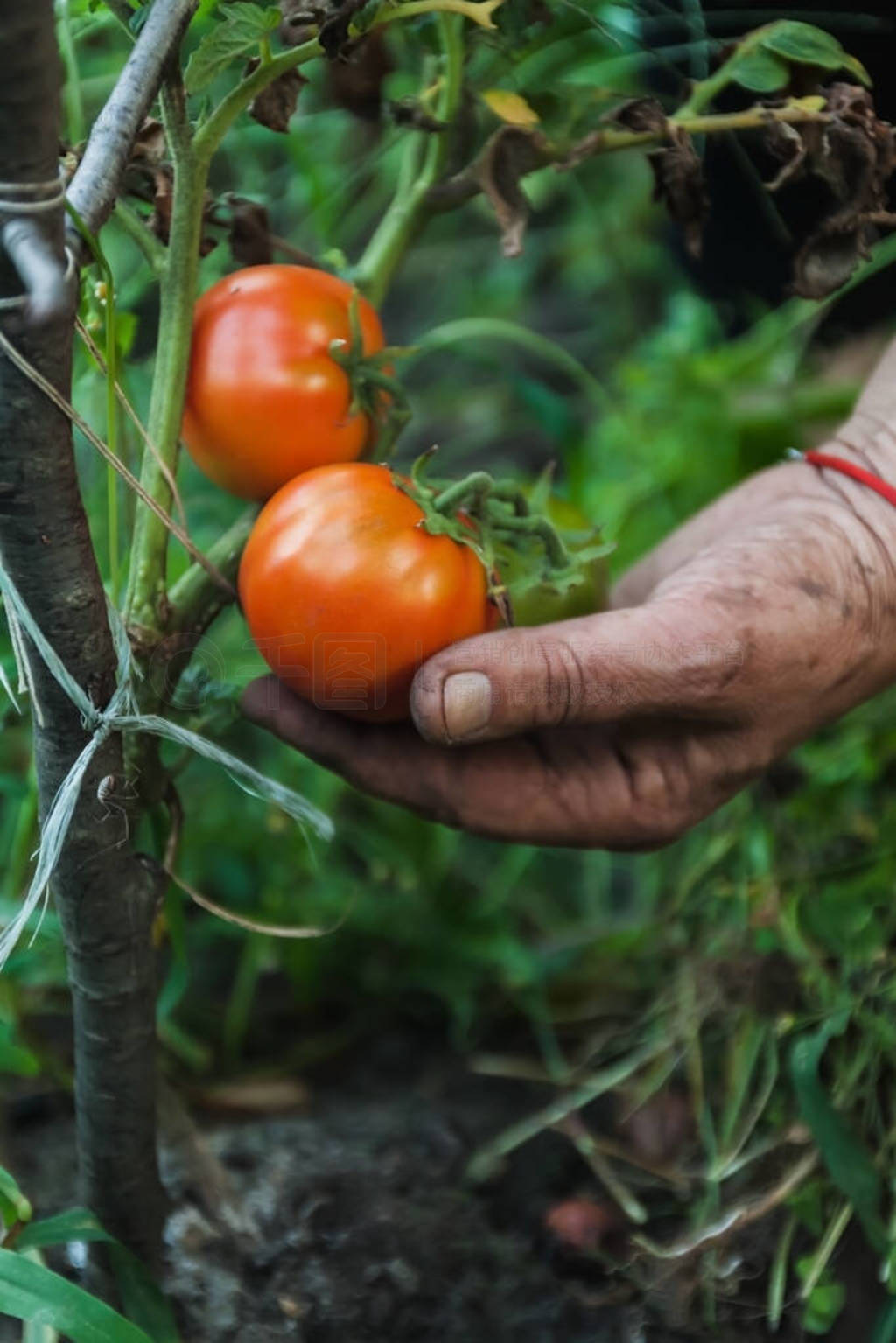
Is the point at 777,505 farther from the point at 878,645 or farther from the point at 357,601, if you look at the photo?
the point at 357,601

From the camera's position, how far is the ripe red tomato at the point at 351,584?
1.98 ft

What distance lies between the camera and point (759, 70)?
0.65 m

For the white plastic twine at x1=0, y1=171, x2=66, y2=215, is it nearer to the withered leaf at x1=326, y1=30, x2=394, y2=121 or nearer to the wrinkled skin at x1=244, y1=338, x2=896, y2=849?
A: the wrinkled skin at x1=244, y1=338, x2=896, y2=849

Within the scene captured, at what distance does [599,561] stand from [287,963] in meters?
0.43

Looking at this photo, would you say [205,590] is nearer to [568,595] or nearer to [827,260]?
[568,595]

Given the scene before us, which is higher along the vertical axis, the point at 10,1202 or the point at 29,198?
the point at 29,198

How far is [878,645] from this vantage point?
0.78 meters

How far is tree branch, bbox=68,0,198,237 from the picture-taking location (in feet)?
1.62


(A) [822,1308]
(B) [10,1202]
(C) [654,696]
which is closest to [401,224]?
(C) [654,696]

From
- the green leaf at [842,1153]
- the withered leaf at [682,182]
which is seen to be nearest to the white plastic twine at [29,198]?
the withered leaf at [682,182]

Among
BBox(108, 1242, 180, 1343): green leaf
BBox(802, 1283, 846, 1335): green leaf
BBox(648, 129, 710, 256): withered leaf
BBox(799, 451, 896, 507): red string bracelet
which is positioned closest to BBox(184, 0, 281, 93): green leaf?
BBox(648, 129, 710, 256): withered leaf

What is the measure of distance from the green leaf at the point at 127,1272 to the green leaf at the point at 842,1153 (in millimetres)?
370

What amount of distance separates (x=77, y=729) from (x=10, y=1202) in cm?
23

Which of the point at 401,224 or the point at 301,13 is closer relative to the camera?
the point at 301,13
